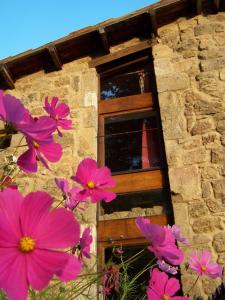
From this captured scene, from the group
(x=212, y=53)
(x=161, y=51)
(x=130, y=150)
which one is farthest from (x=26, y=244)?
(x=161, y=51)

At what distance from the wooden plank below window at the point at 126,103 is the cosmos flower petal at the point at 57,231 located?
3866 mm

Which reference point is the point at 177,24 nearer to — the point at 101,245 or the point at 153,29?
the point at 153,29

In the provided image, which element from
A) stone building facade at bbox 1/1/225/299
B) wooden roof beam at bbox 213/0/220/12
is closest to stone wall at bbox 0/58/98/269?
stone building facade at bbox 1/1/225/299

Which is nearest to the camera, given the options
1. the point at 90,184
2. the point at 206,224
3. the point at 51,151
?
the point at 51,151

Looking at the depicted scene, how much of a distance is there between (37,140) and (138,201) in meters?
3.21

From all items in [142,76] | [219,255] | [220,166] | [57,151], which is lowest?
[57,151]

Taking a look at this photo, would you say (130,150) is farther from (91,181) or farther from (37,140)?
(37,140)

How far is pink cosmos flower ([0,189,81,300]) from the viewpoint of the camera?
1.62 ft

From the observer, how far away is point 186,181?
3479mm

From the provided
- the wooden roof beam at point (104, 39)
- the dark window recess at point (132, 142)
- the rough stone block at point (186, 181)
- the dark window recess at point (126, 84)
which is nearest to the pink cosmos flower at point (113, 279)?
the rough stone block at point (186, 181)

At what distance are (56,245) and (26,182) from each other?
3.58 meters

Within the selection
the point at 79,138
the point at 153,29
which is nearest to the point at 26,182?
the point at 79,138

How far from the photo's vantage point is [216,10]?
15.3 feet

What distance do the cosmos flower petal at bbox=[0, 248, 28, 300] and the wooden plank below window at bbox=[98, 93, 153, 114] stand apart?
12.9 feet
